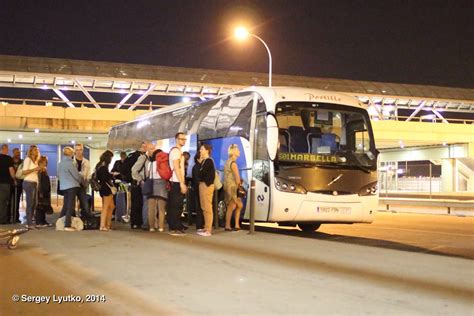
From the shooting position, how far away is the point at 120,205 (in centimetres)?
1608

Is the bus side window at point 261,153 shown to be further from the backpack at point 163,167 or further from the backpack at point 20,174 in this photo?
the backpack at point 20,174

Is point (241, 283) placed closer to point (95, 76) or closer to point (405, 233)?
point (405, 233)

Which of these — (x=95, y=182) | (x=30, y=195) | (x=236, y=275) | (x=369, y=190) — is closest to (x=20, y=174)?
(x=30, y=195)

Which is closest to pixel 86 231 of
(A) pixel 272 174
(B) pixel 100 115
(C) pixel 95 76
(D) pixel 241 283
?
(A) pixel 272 174

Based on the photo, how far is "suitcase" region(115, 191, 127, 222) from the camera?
15.9 meters

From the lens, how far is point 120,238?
11.2 m

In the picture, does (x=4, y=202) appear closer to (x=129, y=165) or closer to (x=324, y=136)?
(x=129, y=165)

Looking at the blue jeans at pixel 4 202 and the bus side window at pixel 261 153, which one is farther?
the blue jeans at pixel 4 202

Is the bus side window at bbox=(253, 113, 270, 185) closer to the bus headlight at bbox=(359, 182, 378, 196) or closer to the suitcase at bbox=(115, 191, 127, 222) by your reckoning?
the bus headlight at bbox=(359, 182, 378, 196)

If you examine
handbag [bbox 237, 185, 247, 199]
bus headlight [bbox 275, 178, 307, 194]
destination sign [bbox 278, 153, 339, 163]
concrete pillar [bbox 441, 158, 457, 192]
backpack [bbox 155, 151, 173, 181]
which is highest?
concrete pillar [bbox 441, 158, 457, 192]

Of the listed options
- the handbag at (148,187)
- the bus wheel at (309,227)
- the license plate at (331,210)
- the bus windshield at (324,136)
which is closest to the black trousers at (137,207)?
the handbag at (148,187)

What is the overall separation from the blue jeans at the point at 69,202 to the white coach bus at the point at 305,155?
349cm

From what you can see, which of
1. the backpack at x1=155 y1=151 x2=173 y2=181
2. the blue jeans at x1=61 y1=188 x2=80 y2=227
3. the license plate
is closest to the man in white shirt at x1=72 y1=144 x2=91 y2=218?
the blue jeans at x1=61 y1=188 x2=80 y2=227

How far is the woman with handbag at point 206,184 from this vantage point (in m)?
11.7
